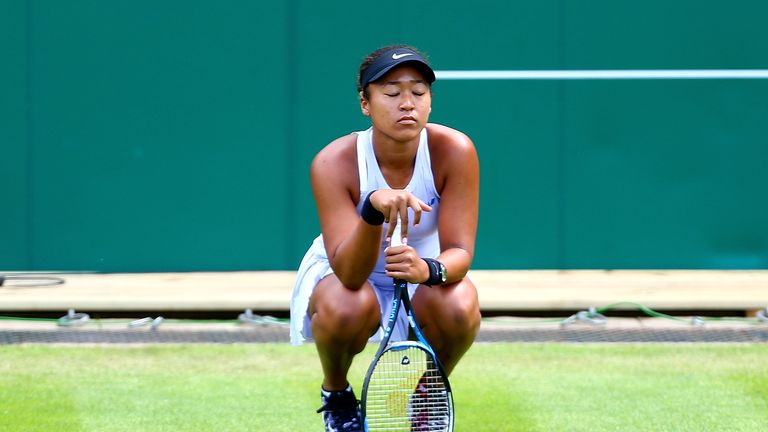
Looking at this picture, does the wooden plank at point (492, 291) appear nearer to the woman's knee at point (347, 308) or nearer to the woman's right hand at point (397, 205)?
the woman's knee at point (347, 308)

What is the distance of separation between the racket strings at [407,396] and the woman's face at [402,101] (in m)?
0.60

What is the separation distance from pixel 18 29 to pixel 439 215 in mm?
4318

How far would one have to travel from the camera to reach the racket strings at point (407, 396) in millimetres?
3115

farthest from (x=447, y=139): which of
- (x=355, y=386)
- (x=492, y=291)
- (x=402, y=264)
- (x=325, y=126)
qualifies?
(x=325, y=126)

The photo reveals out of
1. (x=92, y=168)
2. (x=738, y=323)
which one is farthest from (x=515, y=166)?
(x=92, y=168)

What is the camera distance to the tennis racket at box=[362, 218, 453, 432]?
3.10 meters

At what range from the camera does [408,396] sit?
125 inches

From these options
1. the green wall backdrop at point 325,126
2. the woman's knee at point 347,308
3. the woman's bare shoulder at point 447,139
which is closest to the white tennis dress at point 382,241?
the woman's bare shoulder at point 447,139

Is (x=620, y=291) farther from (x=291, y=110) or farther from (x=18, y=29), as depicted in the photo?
(x=18, y=29)

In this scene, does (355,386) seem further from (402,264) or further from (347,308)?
(402,264)

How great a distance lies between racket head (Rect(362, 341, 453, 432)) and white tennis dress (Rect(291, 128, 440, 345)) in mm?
319

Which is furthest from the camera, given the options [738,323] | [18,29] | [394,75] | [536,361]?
[18,29]

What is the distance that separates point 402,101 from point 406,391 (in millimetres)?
770

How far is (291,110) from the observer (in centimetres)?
711
